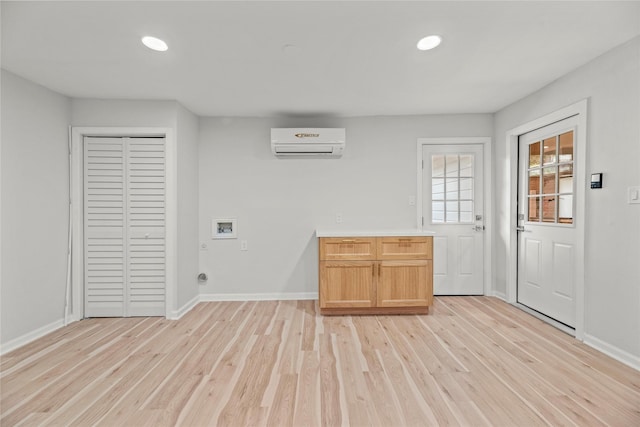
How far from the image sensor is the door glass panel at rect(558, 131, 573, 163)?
9.52 ft

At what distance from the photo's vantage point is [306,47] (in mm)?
2283

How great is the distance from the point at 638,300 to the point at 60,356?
445 centimetres

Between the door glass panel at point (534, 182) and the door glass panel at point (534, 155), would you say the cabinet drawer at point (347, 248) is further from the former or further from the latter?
the door glass panel at point (534, 155)

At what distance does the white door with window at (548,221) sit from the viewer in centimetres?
291

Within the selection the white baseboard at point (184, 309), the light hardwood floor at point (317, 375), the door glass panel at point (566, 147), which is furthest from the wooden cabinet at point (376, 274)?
the white baseboard at point (184, 309)

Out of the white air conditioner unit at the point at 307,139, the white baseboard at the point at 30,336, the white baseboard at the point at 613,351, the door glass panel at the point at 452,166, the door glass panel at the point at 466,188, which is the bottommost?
the white baseboard at the point at 30,336

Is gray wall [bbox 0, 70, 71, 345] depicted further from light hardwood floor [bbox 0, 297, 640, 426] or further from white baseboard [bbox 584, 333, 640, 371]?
white baseboard [bbox 584, 333, 640, 371]

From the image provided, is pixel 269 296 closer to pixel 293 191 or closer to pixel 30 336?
pixel 293 191

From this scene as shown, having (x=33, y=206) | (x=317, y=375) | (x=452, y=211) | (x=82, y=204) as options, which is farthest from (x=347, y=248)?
A: (x=33, y=206)

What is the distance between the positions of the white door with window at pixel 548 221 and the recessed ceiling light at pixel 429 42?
5.32 feet

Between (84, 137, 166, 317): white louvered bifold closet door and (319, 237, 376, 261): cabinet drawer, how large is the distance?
5.92ft

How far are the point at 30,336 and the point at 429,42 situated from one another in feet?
13.8

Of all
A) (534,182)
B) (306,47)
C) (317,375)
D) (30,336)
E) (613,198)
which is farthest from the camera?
(534,182)

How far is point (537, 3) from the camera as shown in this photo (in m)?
1.81
